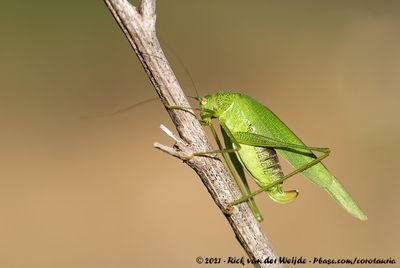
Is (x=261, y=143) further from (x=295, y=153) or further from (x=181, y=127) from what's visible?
(x=181, y=127)

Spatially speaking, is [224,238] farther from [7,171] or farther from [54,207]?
[7,171]

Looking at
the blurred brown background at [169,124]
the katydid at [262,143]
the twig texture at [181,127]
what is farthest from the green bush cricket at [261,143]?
the blurred brown background at [169,124]

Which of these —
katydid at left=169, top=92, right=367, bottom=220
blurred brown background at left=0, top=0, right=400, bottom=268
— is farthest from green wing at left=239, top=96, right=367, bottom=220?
blurred brown background at left=0, top=0, right=400, bottom=268

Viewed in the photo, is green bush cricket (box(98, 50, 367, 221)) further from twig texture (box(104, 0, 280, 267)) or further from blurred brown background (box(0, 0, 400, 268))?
blurred brown background (box(0, 0, 400, 268))

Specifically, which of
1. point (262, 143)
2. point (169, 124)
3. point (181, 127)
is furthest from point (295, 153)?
point (169, 124)

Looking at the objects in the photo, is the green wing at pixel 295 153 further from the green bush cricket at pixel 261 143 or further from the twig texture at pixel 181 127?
the twig texture at pixel 181 127

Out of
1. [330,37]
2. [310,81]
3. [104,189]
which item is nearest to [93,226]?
[104,189]
